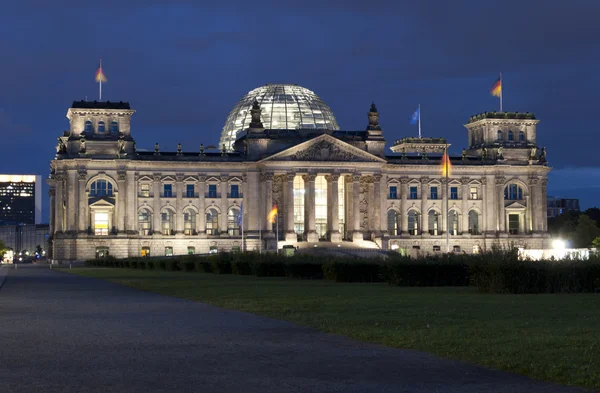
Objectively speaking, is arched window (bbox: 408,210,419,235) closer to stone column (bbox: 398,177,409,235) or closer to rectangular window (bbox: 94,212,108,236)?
stone column (bbox: 398,177,409,235)

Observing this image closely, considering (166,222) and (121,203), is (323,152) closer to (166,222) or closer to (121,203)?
(166,222)

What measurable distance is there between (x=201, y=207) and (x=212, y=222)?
2755 millimetres

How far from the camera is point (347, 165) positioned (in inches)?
5822

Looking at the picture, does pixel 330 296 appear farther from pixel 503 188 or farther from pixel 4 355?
pixel 503 188

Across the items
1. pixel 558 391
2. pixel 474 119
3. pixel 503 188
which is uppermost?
pixel 474 119

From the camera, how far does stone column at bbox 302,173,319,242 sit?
14750 cm

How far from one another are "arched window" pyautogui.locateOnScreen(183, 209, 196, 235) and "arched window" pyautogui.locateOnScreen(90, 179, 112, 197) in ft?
38.3

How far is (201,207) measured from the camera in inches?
5960

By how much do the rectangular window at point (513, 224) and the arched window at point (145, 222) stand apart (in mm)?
55020

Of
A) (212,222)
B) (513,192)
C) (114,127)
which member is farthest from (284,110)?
(513,192)

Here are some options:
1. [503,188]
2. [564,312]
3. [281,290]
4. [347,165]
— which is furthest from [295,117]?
[564,312]

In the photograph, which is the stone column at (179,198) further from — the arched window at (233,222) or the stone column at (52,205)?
the stone column at (52,205)

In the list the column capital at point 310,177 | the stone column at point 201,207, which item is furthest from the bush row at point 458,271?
the stone column at point 201,207

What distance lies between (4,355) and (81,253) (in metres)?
125
